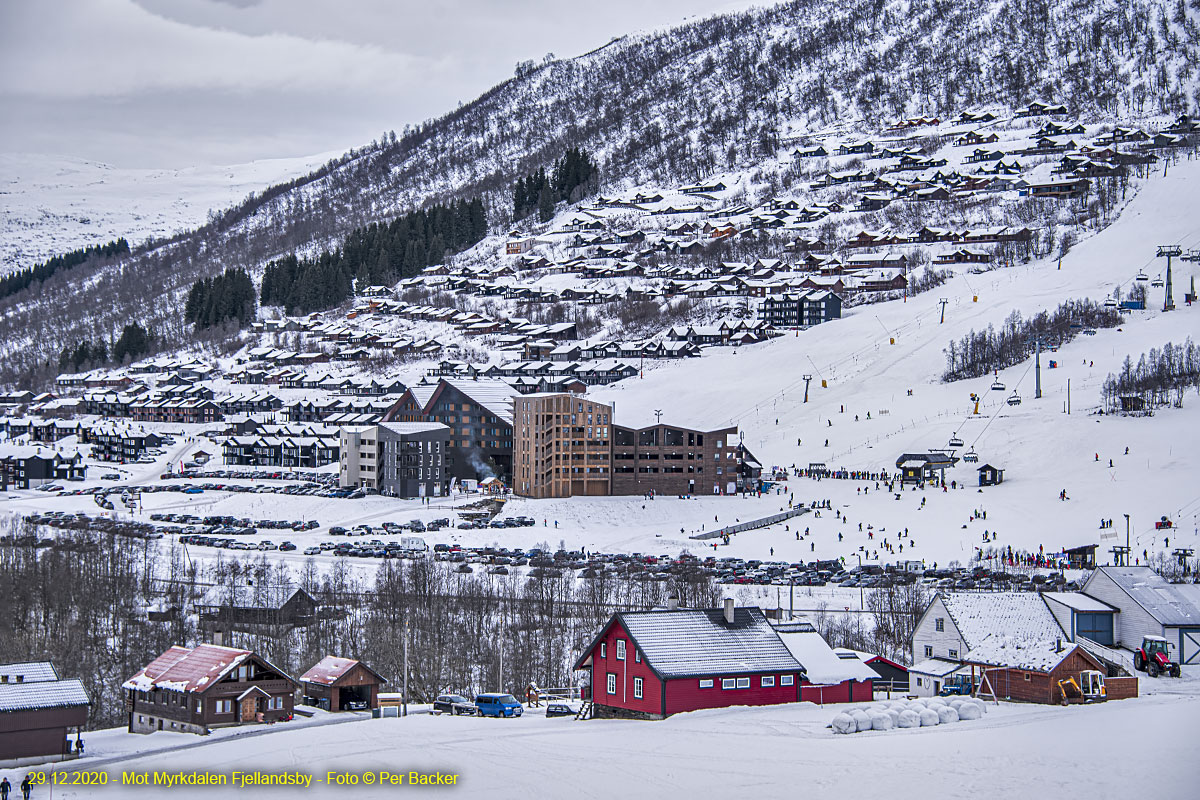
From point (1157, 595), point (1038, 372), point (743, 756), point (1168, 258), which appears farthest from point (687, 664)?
point (1168, 258)

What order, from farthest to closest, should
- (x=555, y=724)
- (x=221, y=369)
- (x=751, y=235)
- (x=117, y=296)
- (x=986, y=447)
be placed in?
1. (x=117, y=296)
2. (x=751, y=235)
3. (x=221, y=369)
4. (x=986, y=447)
5. (x=555, y=724)

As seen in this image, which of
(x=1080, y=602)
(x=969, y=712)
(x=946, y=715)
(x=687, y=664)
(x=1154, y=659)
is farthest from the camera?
(x=1080, y=602)

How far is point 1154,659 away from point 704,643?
35.9 feet

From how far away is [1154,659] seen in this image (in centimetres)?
3222

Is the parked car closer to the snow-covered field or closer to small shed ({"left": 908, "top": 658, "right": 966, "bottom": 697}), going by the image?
the snow-covered field

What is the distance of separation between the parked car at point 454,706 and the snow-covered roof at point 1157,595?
50.2ft

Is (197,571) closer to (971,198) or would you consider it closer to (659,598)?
(659,598)

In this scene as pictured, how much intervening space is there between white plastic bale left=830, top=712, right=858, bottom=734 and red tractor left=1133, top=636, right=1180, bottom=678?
10079 millimetres

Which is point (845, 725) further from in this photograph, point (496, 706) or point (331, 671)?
point (331, 671)

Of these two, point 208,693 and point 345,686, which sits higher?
point 208,693

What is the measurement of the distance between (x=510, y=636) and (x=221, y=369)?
3275 inches

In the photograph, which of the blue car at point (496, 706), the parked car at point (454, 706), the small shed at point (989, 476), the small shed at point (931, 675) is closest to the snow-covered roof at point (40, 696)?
the parked car at point (454, 706)

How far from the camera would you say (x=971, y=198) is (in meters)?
122

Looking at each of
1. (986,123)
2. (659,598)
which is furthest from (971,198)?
(659,598)
